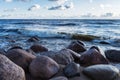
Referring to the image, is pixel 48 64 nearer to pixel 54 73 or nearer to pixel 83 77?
pixel 54 73

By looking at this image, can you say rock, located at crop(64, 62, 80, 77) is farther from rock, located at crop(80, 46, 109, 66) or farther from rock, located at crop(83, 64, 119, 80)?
rock, located at crop(80, 46, 109, 66)

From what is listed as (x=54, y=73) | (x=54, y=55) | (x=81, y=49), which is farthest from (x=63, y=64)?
(x=81, y=49)

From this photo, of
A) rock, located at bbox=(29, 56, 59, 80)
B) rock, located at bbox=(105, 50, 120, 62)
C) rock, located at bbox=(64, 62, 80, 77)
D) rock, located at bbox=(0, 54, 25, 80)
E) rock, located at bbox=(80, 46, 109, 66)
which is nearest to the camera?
rock, located at bbox=(0, 54, 25, 80)

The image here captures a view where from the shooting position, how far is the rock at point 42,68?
4617mm

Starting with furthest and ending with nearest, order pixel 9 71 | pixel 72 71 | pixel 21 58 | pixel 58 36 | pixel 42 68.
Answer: pixel 58 36
pixel 21 58
pixel 72 71
pixel 42 68
pixel 9 71

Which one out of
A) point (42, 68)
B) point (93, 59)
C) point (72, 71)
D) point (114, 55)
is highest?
point (42, 68)

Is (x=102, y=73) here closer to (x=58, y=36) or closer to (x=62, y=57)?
(x=62, y=57)

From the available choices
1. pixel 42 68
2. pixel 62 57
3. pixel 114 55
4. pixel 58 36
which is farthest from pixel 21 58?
pixel 58 36

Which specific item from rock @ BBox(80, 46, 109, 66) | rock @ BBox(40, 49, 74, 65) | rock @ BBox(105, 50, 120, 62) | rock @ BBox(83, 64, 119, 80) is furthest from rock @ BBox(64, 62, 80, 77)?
rock @ BBox(105, 50, 120, 62)

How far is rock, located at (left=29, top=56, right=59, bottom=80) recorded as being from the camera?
4.62 metres

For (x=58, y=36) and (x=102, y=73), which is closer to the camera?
(x=102, y=73)

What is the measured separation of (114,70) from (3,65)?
2.00 metres

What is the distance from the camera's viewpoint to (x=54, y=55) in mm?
5605

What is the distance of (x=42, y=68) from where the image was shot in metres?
4.60
